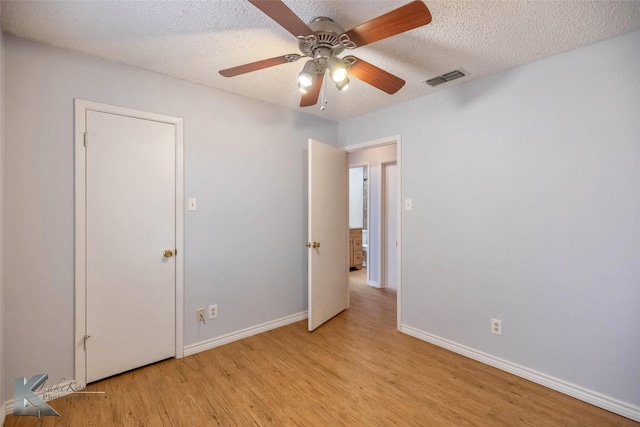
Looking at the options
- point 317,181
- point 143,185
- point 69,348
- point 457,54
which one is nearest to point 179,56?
point 143,185

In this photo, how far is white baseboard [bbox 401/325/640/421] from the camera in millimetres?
1807

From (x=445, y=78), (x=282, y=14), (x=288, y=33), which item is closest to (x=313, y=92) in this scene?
(x=288, y=33)

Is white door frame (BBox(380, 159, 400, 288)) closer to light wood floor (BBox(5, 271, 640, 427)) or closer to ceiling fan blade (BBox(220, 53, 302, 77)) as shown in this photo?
light wood floor (BBox(5, 271, 640, 427))

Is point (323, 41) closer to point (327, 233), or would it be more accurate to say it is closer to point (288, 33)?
point (288, 33)

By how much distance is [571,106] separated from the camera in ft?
6.60

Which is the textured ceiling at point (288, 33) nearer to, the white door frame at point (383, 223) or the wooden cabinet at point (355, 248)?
the white door frame at point (383, 223)

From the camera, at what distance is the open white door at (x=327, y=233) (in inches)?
118

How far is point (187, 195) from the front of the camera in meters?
2.52

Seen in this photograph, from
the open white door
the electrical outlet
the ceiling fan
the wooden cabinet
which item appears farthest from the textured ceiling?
the wooden cabinet

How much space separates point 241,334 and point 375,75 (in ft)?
8.29

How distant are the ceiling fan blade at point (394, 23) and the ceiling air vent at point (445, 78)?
1211 mm

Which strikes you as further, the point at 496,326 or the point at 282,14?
the point at 496,326

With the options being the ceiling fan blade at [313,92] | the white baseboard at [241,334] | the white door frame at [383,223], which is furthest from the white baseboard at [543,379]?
the ceiling fan blade at [313,92]

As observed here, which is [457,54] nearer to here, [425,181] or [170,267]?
[425,181]
